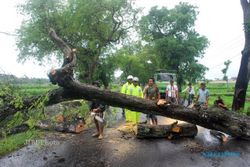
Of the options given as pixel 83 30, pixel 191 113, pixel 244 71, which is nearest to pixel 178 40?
pixel 83 30

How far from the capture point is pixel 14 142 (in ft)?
35.4

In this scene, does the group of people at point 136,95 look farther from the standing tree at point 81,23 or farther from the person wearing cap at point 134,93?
the standing tree at point 81,23

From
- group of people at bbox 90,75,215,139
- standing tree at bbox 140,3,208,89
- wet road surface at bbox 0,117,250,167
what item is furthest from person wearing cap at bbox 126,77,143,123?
standing tree at bbox 140,3,208,89

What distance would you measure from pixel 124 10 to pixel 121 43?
12.2 feet

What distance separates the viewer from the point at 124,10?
93.0ft

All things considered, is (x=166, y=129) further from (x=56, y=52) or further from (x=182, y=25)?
(x=182, y=25)

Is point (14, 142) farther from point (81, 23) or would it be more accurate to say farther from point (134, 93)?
point (81, 23)

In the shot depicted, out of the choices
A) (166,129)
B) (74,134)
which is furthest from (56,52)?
(166,129)

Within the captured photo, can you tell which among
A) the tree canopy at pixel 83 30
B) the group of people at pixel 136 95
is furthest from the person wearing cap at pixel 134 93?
the tree canopy at pixel 83 30

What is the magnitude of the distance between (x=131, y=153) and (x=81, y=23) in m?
20.3

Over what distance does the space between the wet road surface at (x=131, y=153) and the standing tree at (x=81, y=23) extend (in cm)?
1791

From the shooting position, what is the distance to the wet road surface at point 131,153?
7.97m

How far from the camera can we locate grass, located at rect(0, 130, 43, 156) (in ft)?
31.6

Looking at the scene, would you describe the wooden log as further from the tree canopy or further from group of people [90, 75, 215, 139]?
the tree canopy
